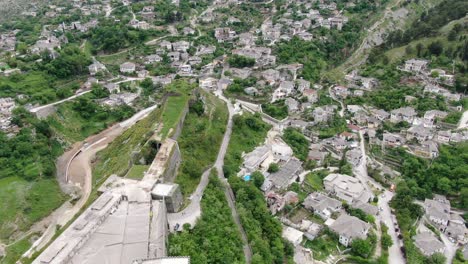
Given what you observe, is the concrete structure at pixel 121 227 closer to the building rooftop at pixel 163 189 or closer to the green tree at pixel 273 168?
the building rooftop at pixel 163 189

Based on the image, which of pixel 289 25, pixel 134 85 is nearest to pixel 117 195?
pixel 134 85

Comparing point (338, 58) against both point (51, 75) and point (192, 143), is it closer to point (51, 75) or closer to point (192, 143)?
point (192, 143)

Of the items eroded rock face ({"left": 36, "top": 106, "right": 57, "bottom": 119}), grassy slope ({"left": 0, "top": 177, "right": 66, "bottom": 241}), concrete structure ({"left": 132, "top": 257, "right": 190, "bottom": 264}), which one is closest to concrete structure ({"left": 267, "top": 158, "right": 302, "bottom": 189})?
concrete structure ({"left": 132, "top": 257, "right": 190, "bottom": 264})

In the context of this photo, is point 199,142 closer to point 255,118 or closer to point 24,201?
point 255,118

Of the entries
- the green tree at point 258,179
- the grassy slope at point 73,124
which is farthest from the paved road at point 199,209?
the grassy slope at point 73,124

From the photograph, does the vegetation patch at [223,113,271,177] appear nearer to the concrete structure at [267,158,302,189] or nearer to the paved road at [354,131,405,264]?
the concrete structure at [267,158,302,189]
